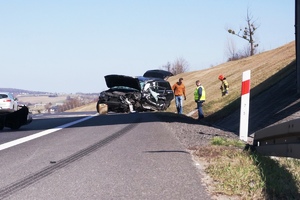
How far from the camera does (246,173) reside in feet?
23.3

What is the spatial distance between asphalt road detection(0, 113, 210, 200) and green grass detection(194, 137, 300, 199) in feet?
0.94

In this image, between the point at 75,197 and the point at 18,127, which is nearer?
the point at 75,197

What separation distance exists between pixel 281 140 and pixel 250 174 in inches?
30.6

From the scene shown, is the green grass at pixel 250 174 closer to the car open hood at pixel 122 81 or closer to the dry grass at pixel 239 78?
the dry grass at pixel 239 78

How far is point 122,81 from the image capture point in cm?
2886

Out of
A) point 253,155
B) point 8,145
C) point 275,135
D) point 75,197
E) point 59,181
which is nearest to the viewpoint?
point 75,197

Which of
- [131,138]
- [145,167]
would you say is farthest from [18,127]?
[145,167]

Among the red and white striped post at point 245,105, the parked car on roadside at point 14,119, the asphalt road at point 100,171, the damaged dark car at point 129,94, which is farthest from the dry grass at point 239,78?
the asphalt road at point 100,171

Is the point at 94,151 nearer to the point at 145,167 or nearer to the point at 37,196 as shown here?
the point at 145,167

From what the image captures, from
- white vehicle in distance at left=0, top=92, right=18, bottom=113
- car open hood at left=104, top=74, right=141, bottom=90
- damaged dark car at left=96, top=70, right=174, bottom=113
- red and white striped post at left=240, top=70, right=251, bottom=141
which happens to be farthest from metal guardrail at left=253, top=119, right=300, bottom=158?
white vehicle in distance at left=0, top=92, right=18, bottom=113

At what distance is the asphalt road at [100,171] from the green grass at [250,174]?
288 mm

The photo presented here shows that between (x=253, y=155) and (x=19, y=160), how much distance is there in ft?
12.5

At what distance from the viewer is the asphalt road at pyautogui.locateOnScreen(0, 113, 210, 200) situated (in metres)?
6.36

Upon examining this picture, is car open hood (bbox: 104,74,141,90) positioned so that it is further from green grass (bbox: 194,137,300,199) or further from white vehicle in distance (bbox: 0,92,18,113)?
green grass (bbox: 194,137,300,199)
